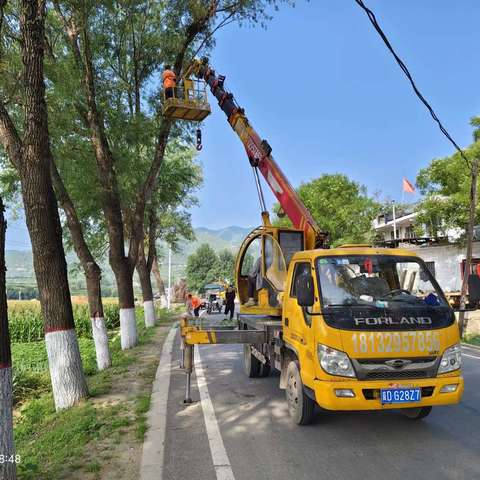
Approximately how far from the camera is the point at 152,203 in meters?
21.8

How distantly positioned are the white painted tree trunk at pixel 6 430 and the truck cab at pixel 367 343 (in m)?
3.04

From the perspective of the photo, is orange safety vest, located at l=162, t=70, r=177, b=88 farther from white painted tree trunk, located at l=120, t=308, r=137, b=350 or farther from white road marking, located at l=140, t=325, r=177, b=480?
white road marking, located at l=140, t=325, r=177, b=480

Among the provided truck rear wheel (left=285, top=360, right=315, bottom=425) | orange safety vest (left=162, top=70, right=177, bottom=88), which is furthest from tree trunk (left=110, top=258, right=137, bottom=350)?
truck rear wheel (left=285, top=360, right=315, bottom=425)

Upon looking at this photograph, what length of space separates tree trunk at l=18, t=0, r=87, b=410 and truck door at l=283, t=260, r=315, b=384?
11.0ft

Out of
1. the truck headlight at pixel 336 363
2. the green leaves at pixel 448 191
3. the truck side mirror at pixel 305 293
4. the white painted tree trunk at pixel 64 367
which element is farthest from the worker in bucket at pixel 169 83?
the green leaves at pixel 448 191

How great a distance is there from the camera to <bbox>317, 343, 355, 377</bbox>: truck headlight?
5.06 m

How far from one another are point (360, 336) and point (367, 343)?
0.10m

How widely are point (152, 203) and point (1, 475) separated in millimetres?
18365

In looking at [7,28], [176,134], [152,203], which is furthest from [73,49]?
[152,203]

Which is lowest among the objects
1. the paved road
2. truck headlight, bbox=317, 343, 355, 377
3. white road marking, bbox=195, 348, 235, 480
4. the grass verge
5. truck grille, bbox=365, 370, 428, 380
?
the paved road

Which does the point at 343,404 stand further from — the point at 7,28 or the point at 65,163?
the point at 65,163

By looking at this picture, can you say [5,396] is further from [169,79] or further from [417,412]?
[169,79]

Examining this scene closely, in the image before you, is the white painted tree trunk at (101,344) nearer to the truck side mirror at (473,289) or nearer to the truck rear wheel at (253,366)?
the truck rear wheel at (253,366)

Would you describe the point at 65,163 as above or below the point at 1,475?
above
